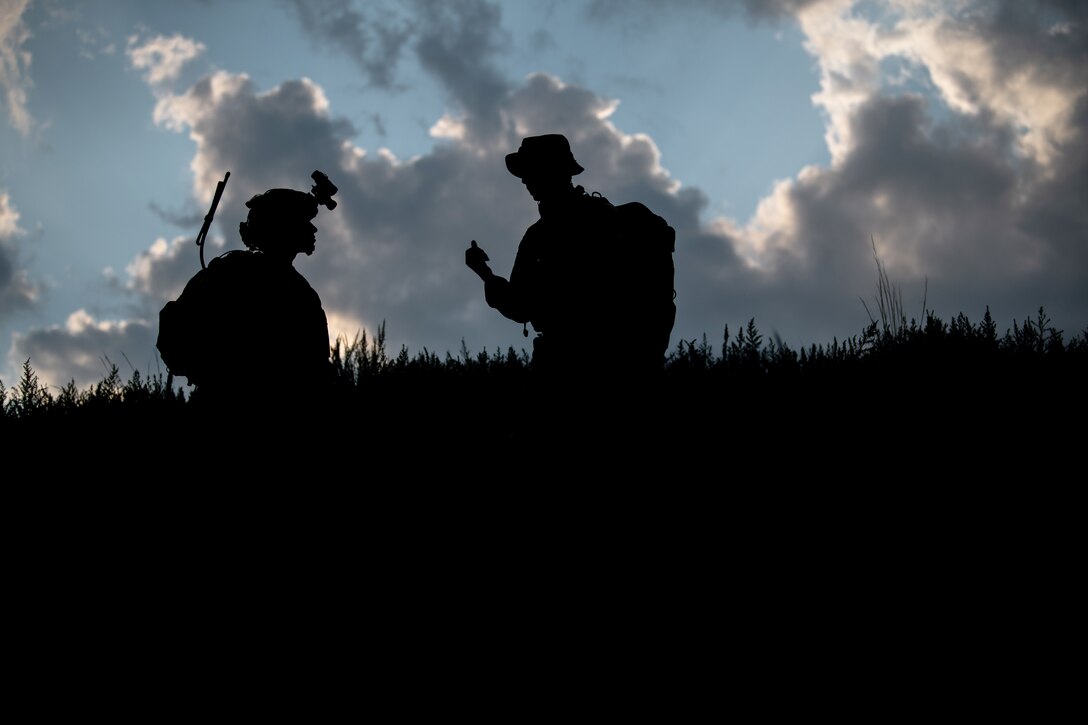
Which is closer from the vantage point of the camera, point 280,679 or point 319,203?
point 280,679

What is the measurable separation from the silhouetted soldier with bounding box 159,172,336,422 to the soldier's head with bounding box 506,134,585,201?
1.26 meters

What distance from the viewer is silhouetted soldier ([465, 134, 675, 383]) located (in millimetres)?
3461

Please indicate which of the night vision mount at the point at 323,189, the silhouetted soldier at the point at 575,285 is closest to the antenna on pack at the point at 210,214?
the night vision mount at the point at 323,189

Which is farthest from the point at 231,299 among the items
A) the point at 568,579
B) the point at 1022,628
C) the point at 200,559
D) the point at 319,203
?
the point at 1022,628

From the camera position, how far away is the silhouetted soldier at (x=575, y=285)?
3.46m

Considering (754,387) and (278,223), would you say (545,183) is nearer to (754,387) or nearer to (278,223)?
(278,223)

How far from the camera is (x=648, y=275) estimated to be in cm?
347

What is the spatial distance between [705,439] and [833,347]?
7.22 feet

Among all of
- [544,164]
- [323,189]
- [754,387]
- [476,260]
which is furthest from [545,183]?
[754,387]

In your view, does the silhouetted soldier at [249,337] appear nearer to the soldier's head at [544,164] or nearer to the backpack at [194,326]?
the backpack at [194,326]

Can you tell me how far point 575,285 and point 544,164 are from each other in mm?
626

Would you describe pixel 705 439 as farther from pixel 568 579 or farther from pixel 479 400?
pixel 568 579

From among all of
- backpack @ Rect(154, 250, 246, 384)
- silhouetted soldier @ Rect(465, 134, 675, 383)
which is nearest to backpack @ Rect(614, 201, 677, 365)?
silhouetted soldier @ Rect(465, 134, 675, 383)

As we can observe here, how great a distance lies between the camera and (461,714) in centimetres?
319
